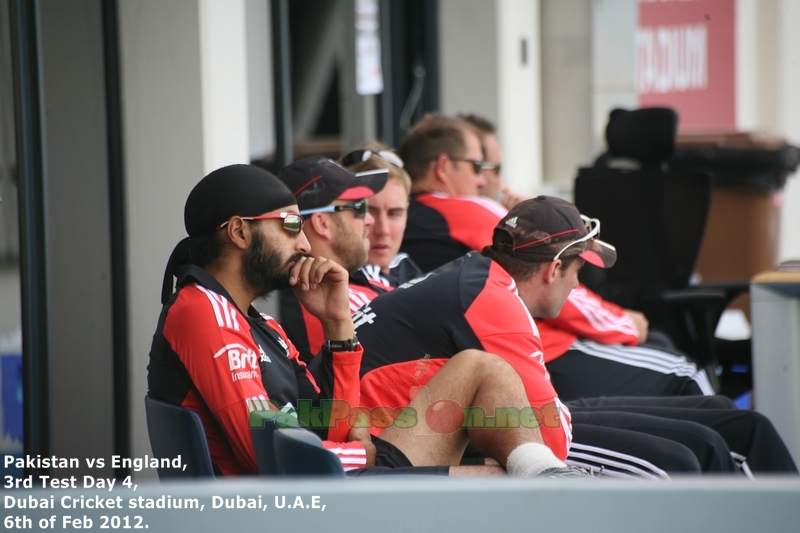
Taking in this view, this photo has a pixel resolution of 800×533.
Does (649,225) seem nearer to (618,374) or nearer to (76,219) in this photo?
(618,374)

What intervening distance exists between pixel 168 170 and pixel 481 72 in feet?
12.8

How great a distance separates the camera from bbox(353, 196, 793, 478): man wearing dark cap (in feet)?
7.28

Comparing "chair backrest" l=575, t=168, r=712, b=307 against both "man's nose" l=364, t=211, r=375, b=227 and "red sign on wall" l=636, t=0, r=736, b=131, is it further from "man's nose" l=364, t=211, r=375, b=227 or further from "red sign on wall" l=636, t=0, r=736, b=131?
"red sign on wall" l=636, t=0, r=736, b=131

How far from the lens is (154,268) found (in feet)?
10.1

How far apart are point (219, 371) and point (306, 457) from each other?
377mm

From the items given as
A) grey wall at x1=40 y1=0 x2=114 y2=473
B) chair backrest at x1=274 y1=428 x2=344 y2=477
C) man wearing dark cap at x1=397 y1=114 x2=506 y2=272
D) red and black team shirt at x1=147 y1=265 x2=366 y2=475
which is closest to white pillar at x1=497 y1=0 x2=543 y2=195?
man wearing dark cap at x1=397 y1=114 x2=506 y2=272

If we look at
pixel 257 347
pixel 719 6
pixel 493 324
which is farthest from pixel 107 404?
pixel 719 6

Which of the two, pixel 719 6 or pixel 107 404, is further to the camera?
pixel 719 6

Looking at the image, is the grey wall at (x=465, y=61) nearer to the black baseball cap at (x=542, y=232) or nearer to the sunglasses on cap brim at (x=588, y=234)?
the sunglasses on cap brim at (x=588, y=234)

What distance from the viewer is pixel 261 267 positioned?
2.16m

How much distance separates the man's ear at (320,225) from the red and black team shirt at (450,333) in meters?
0.36

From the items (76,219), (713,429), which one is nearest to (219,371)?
(76,219)

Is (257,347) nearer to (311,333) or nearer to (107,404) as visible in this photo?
(311,333)

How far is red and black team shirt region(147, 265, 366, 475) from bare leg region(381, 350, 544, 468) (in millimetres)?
156
